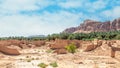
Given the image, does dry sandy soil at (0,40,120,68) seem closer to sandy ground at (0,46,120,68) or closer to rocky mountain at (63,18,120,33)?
sandy ground at (0,46,120,68)

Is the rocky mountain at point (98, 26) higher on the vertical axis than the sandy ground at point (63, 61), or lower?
higher

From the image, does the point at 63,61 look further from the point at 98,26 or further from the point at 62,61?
the point at 98,26

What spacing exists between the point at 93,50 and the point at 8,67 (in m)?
24.7

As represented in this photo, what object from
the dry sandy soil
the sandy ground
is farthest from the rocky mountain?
the sandy ground

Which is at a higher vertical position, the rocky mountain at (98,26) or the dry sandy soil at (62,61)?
the rocky mountain at (98,26)

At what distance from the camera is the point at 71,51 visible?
4141cm

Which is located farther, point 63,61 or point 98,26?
point 98,26

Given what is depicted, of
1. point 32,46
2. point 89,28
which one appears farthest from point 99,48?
point 89,28

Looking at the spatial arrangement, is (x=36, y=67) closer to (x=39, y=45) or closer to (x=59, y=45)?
(x=59, y=45)

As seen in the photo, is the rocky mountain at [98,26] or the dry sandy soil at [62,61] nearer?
the dry sandy soil at [62,61]

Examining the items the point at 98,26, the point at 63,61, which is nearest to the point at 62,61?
the point at 63,61

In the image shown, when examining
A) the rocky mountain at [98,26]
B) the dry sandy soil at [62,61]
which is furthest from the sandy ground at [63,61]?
the rocky mountain at [98,26]

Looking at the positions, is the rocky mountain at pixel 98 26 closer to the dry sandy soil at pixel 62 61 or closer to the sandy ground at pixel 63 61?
the dry sandy soil at pixel 62 61

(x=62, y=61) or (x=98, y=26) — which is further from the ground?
(x=98, y=26)
